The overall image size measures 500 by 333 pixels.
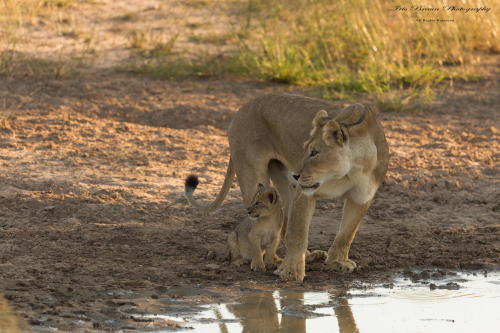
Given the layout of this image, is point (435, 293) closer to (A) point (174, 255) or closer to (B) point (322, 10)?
(A) point (174, 255)

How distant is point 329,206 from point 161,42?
5278 mm

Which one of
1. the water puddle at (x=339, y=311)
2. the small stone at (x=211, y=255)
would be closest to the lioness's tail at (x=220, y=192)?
the small stone at (x=211, y=255)

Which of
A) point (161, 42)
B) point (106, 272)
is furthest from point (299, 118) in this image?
point (161, 42)

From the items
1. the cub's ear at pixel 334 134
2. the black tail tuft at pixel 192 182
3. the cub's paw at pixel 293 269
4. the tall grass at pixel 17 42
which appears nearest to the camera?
the cub's ear at pixel 334 134

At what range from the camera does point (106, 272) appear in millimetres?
6422

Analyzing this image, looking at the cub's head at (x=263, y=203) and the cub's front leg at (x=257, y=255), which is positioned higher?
the cub's head at (x=263, y=203)

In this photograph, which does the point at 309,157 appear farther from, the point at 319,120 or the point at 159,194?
the point at 159,194

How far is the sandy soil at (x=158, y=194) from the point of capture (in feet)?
21.2

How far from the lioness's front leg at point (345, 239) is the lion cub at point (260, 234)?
14.8 inches

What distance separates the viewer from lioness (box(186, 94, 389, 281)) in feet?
19.5

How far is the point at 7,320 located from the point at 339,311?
6.35 ft

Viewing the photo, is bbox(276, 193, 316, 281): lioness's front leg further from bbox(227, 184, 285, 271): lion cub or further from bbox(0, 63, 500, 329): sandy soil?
bbox(227, 184, 285, 271): lion cub

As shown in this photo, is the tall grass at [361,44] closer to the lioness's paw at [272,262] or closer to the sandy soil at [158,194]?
the sandy soil at [158,194]

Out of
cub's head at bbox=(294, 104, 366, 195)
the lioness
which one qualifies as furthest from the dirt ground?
cub's head at bbox=(294, 104, 366, 195)
